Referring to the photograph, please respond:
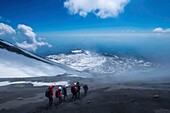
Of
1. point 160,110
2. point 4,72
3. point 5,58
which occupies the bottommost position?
point 160,110

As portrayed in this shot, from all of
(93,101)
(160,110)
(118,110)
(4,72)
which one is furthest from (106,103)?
(4,72)

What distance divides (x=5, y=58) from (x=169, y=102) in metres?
95.1

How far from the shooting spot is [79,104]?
2717cm

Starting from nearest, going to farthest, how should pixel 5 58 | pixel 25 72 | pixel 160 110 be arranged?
1. pixel 160 110
2. pixel 25 72
3. pixel 5 58

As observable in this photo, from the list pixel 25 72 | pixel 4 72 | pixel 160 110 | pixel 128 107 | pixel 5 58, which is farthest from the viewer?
pixel 5 58

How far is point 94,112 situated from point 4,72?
7131 cm

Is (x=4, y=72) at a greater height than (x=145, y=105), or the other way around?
(x=4, y=72)

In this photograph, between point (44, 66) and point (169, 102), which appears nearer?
point (169, 102)

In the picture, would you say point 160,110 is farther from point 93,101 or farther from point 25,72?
point 25,72

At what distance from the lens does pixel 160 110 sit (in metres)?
22.9

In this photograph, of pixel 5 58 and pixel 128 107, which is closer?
pixel 128 107

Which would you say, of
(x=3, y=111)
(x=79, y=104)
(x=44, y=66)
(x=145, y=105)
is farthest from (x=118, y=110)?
(x=44, y=66)

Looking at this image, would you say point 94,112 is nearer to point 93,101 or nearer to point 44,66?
point 93,101

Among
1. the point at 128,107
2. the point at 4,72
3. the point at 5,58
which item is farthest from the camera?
the point at 5,58
